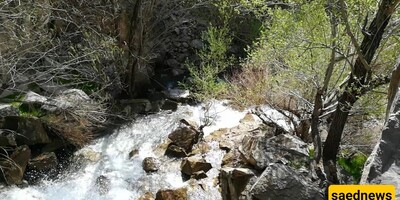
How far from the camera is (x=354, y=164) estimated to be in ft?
24.0

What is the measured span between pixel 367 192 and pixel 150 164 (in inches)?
244

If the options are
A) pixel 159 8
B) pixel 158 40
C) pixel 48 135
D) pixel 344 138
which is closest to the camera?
pixel 344 138

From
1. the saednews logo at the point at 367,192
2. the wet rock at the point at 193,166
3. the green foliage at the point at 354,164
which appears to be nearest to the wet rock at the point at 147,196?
the wet rock at the point at 193,166

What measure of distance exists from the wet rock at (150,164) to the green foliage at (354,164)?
412 cm

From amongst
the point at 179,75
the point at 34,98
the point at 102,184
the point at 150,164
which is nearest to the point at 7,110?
the point at 34,98

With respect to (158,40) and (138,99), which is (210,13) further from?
(138,99)

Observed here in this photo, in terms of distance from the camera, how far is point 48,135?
8.59m

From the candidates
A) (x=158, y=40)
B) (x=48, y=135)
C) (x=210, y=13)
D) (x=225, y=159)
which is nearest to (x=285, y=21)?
(x=225, y=159)

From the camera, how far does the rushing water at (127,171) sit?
7.76m

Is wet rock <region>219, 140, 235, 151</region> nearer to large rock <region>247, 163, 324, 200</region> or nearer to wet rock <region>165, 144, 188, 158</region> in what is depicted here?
wet rock <region>165, 144, 188, 158</region>

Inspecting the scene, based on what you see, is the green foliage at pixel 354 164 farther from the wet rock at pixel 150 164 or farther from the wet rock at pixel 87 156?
the wet rock at pixel 87 156

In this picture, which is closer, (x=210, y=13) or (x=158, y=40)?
(x=158, y=40)

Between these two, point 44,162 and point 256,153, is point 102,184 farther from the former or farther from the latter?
point 256,153

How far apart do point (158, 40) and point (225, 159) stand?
5.81 meters
